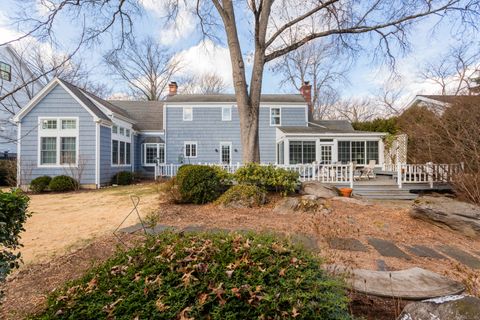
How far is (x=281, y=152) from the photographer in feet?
54.9

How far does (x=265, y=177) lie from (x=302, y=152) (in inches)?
350

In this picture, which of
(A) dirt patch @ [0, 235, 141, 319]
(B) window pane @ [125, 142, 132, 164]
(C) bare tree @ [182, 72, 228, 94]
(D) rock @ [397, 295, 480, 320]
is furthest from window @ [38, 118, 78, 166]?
(C) bare tree @ [182, 72, 228, 94]

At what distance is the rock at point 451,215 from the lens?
16.9 ft

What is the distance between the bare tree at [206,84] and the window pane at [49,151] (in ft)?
66.4

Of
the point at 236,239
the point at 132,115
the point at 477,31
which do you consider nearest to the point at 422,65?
the point at 477,31

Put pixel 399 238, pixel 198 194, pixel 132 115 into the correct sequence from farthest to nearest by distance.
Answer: pixel 132 115, pixel 198 194, pixel 399 238

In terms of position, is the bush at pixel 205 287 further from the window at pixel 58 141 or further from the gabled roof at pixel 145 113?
the gabled roof at pixel 145 113

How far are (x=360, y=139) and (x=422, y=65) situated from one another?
413 inches

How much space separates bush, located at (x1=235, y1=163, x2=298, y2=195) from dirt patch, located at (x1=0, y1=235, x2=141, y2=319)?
13.8ft

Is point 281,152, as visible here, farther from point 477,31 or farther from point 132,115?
point 132,115

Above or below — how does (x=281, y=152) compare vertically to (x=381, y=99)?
below

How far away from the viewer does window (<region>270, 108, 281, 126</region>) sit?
18188 mm

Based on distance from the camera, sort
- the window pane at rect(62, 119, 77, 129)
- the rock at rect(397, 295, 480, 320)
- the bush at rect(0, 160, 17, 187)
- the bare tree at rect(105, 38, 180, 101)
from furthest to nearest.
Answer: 1. the bare tree at rect(105, 38, 180, 101)
2. the window pane at rect(62, 119, 77, 129)
3. the bush at rect(0, 160, 17, 187)
4. the rock at rect(397, 295, 480, 320)

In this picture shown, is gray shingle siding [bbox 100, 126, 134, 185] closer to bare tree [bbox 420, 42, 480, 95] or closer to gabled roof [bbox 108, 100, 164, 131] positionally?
gabled roof [bbox 108, 100, 164, 131]
